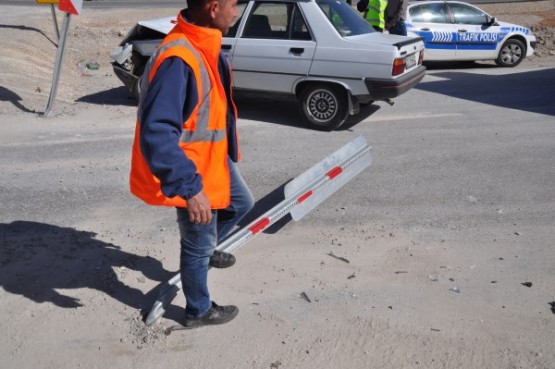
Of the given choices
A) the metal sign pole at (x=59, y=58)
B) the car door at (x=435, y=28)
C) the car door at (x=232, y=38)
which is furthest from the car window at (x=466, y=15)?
the metal sign pole at (x=59, y=58)

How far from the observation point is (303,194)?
16.6 feet

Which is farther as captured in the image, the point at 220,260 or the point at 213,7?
the point at 220,260

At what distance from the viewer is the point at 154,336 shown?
3.83m

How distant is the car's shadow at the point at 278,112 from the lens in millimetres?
9453

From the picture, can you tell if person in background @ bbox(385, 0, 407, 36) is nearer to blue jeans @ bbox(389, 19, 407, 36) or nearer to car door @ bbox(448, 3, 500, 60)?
blue jeans @ bbox(389, 19, 407, 36)

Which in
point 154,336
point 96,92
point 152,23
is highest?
point 152,23

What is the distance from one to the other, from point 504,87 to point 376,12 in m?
2.76

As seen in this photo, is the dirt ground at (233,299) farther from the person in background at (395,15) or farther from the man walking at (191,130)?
the person in background at (395,15)

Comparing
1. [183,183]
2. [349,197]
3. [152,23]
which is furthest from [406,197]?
[152,23]

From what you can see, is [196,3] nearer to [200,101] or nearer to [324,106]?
[200,101]

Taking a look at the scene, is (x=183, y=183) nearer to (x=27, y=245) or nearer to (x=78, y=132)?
(x=27, y=245)

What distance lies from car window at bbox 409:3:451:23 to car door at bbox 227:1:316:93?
6343mm

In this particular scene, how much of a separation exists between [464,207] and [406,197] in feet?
1.79

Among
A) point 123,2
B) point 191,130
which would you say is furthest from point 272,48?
point 123,2
